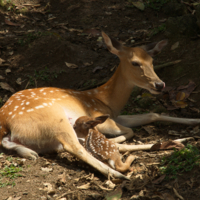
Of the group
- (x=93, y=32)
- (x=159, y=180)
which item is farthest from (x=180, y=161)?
(x=93, y=32)

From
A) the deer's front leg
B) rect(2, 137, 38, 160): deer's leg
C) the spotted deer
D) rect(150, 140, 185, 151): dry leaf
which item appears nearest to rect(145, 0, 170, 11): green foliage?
the deer's front leg

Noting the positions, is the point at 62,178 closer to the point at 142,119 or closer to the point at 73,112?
the point at 73,112

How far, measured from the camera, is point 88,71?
6.91 meters

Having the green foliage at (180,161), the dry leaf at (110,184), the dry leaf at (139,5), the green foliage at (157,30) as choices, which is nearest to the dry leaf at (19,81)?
the green foliage at (157,30)

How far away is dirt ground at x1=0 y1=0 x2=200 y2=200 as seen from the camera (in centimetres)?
355

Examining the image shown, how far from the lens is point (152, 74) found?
4828 millimetres

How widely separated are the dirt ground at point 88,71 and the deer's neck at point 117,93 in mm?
599

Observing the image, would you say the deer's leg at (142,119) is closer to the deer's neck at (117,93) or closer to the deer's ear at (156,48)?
the deer's neck at (117,93)

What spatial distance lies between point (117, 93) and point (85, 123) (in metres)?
1.13

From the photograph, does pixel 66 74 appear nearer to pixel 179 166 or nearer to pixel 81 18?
pixel 81 18

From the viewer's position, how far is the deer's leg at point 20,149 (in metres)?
4.11

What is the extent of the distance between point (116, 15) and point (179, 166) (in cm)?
594

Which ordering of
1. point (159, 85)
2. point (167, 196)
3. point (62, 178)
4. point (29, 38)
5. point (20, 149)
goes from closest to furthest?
point (167, 196), point (62, 178), point (20, 149), point (159, 85), point (29, 38)

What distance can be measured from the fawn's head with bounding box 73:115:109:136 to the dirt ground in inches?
17.0
